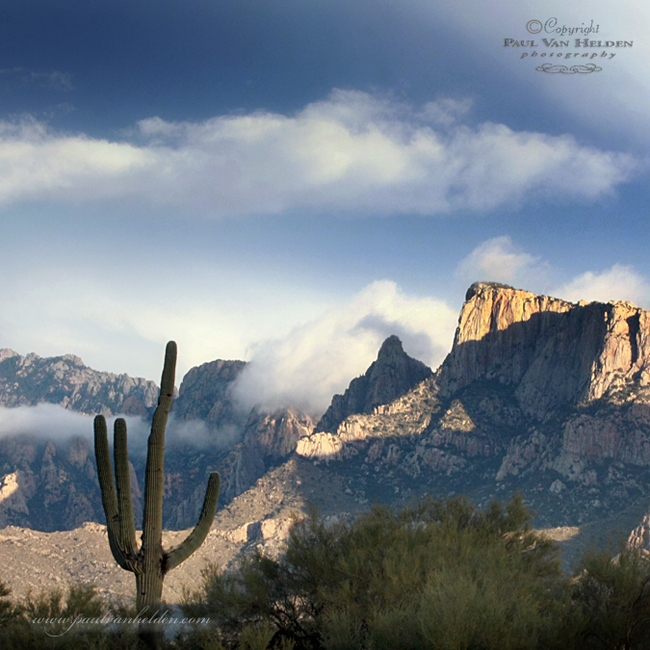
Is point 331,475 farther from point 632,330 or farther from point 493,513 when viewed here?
point 493,513

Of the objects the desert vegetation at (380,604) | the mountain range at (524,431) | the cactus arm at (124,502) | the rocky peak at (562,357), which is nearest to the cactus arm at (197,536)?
the cactus arm at (124,502)

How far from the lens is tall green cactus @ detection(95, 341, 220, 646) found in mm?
16656

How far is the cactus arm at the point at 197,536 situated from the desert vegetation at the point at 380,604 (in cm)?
212

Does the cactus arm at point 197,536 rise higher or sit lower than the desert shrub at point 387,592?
higher

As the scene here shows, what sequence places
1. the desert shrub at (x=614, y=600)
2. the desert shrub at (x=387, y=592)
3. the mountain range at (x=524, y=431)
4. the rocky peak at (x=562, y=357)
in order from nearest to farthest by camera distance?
1. the desert shrub at (x=387, y=592)
2. the desert shrub at (x=614, y=600)
3. the mountain range at (x=524, y=431)
4. the rocky peak at (x=562, y=357)

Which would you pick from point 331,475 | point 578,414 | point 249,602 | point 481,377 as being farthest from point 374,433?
point 249,602

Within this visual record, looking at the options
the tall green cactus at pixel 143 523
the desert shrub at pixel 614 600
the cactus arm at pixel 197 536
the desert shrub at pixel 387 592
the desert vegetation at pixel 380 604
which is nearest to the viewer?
the desert shrub at pixel 387 592

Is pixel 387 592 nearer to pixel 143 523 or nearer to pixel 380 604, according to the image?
pixel 380 604

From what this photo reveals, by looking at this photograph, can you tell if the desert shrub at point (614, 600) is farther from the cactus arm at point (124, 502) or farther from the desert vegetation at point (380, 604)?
the cactus arm at point (124, 502)

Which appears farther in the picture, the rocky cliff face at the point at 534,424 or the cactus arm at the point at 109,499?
the rocky cliff face at the point at 534,424

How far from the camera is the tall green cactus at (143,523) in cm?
1666

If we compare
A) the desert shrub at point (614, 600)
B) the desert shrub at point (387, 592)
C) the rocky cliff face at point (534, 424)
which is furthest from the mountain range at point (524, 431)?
the desert shrub at point (614, 600)

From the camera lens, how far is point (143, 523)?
1747cm

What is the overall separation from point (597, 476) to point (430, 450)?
5033 centimetres
